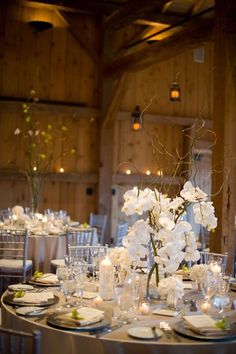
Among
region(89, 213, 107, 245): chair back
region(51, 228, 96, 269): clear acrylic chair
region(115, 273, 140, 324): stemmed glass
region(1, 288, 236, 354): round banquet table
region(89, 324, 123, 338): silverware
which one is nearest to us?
region(1, 288, 236, 354): round banquet table

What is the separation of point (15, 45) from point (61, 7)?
3.26 feet

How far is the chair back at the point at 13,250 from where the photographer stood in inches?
203

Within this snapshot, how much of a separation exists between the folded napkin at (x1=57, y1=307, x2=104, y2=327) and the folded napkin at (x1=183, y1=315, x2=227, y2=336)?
1.45 feet

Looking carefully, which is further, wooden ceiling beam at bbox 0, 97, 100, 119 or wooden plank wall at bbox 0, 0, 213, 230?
wooden plank wall at bbox 0, 0, 213, 230

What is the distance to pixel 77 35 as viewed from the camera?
8547 mm

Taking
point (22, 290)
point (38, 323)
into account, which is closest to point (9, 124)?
point (22, 290)

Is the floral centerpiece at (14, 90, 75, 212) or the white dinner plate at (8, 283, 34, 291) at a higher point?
the floral centerpiece at (14, 90, 75, 212)

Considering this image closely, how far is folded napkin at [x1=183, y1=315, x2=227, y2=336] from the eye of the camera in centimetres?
235

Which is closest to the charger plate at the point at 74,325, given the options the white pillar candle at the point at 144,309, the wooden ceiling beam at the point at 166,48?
the white pillar candle at the point at 144,309

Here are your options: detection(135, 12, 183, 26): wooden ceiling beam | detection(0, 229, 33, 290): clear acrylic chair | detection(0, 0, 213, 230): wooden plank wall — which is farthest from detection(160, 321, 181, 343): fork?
detection(135, 12, 183, 26): wooden ceiling beam

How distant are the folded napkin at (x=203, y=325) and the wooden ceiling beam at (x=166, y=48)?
3.89 m

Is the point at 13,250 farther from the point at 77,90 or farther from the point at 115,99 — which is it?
the point at 77,90

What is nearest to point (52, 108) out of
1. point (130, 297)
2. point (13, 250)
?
point (13, 250)

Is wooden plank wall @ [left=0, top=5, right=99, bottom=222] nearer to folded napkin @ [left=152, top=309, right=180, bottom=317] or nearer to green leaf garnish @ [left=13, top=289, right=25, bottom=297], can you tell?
green leaf garnish @ [left=13, top=289, right=25, bottom=297]
